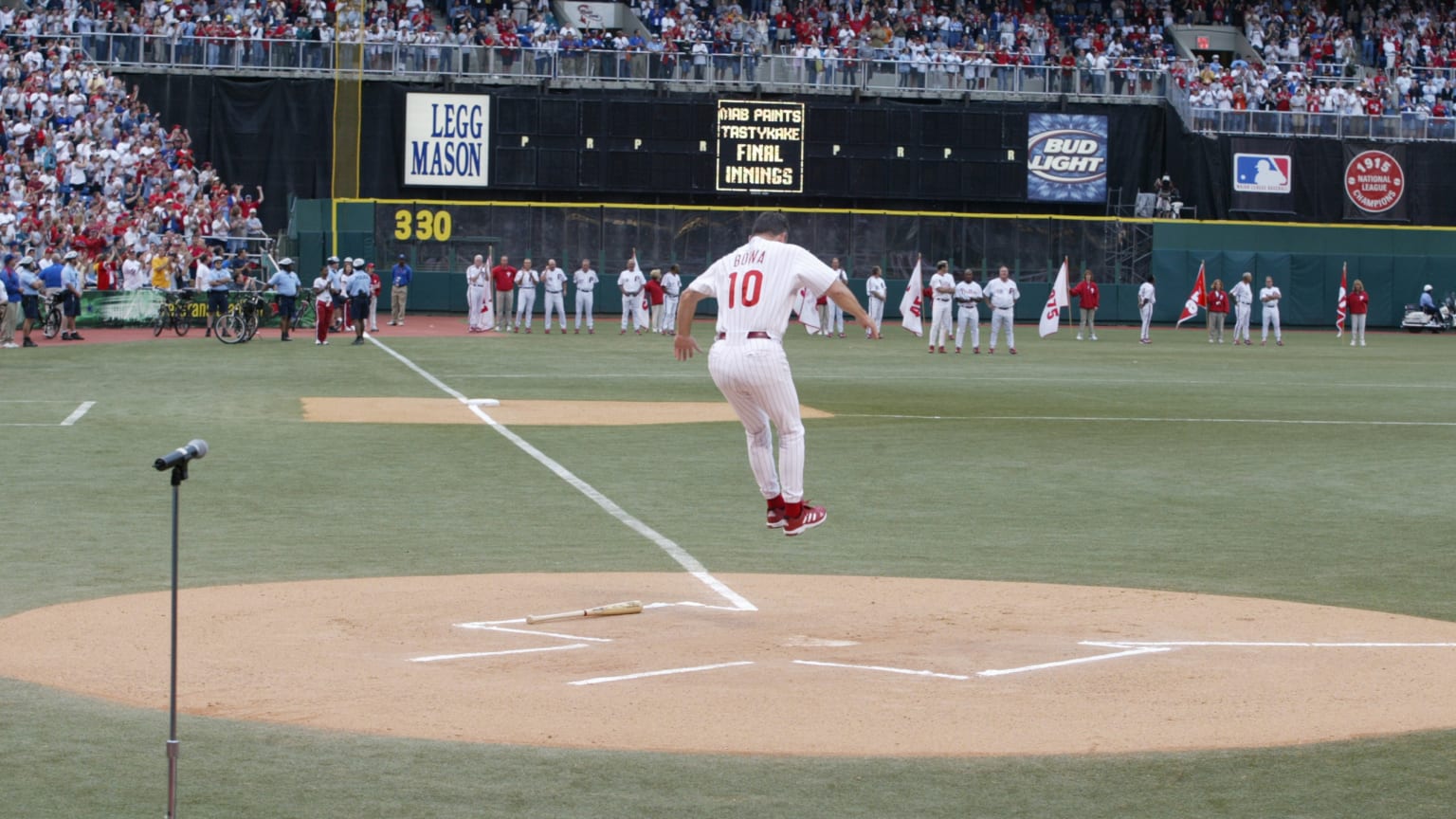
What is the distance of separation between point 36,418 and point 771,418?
13.7m

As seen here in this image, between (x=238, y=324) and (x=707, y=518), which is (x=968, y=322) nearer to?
(x=238, y=324)

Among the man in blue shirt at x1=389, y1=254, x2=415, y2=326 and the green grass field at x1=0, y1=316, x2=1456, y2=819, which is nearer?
the green grass field at x1=0, y1=316, x2=1456, y2=819

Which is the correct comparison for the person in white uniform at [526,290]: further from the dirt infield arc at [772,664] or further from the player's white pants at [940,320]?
the dirt infield arc at [772,664]

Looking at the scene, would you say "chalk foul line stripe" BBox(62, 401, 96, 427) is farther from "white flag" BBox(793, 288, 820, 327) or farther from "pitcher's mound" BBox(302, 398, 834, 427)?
"white flag" BBox(793, 288, 820, 327)

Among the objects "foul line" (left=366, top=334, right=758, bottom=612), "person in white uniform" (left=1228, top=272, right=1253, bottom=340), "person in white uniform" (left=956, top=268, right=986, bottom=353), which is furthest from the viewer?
"person in white uniform" (left=1228, top=272, right=1253, bottom=340)

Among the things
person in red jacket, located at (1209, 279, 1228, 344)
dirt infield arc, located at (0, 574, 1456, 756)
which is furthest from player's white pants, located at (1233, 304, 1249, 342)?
dirt infield arc, located at (0, 574, 1456, 756)

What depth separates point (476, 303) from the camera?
43.3 m

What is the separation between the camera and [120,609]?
988cm

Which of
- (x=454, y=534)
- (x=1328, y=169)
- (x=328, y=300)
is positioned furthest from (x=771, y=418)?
(x=1328, y=169)

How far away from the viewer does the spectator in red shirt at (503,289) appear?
145 feet

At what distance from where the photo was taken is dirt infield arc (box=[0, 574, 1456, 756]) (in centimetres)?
730

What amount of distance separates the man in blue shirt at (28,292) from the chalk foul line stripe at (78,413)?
36.3 feet

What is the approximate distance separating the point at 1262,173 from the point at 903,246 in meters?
11.7

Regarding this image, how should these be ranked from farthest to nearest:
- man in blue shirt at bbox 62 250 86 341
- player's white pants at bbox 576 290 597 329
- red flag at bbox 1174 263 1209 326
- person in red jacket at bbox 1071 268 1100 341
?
red flag at bbox 1174 263 1209 326
person in red jacket at bbox 1071 268 1100 341
player's white pants at bbox 576 290 597 329
man in blue shirt at bbox 62 250 86 341
